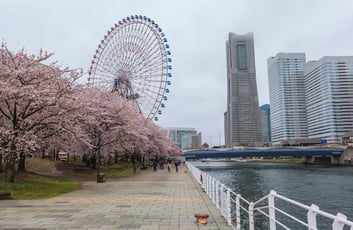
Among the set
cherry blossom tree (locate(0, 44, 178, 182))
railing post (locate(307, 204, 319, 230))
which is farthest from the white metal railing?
cherry blossom tree (locate(0, 44, 178, 182))

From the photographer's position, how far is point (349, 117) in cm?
16338

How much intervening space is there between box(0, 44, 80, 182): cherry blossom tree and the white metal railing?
1188 cm

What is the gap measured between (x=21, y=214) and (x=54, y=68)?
1382cm

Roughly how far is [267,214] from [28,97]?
16.5 metres

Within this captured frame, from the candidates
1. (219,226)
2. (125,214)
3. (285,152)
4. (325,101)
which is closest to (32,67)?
(125,214)

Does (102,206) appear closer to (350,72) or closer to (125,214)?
(125,214)

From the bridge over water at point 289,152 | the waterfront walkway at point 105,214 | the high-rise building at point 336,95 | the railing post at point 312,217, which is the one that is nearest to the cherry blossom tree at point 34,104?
the waterfront walkway at point 105,214

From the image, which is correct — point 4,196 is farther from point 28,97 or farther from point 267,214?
point 267,214

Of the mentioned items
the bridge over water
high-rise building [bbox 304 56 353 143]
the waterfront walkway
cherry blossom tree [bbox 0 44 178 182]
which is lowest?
the waterfront walkway

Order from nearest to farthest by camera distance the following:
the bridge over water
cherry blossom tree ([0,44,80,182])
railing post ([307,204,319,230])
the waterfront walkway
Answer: railing post ([307,204,319,230]), the waterfront walkway, cherry blossom tree ([0,44,80,182]), the bridge over water

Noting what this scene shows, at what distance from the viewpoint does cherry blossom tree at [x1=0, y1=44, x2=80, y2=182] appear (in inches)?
800

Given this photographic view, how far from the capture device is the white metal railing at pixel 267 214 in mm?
4840

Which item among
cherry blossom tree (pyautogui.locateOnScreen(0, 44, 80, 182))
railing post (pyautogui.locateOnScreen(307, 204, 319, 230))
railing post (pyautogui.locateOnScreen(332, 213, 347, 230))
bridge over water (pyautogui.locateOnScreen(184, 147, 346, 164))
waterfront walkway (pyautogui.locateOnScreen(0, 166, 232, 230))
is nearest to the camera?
railing post (pyautogui.locateOnScreen(332, 213, 347, 230))

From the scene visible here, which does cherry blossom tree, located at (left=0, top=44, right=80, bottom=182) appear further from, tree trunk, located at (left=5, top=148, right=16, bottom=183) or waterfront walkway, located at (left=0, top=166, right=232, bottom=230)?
waterfront walkway, located at (left=0, top=166, right=232, bottom=230)
